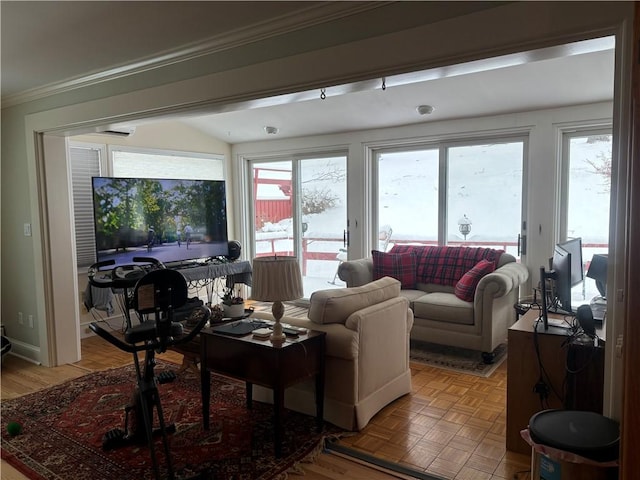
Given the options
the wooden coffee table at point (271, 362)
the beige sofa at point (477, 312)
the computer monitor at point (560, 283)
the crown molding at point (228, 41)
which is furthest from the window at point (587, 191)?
the crown molding at point (228, 41)

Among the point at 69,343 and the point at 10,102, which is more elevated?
the point at 10,102

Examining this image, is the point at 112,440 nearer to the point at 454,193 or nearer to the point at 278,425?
the point at 278,425

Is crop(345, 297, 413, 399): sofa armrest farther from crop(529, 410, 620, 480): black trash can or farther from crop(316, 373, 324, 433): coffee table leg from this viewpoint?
crop(529, 410, 620, 480): black trash can

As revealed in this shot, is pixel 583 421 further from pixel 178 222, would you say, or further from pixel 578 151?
pixel 178 222

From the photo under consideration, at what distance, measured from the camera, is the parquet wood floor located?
2.40 meters

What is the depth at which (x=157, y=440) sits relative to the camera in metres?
2.71

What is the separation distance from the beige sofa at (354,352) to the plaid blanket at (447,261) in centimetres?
171

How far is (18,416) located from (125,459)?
110 cm

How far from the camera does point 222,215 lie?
5.57 meters

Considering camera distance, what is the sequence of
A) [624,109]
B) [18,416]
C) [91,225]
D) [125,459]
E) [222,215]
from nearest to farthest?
→ [624,109]
[125,459]
[18,416]
[91,225]
[222,215]

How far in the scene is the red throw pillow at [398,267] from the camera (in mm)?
4840

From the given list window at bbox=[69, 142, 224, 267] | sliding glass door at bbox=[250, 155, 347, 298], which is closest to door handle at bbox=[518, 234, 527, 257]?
sliding glass door at bbox=[250, 155, 347, 298]

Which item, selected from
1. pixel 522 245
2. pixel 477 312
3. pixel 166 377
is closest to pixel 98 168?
pixel 166 377

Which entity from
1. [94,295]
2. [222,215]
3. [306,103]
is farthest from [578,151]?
[94,295]
